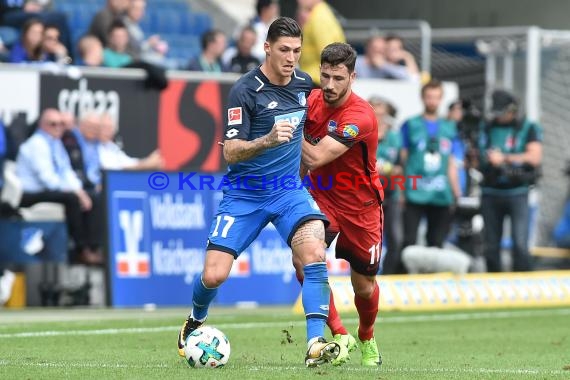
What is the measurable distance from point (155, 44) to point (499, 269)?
6.39 m

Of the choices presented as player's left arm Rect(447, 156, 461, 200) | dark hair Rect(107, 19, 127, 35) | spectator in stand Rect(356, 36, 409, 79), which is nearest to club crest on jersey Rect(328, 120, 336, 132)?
player's left arm Rect(447, 156, 461, 200)

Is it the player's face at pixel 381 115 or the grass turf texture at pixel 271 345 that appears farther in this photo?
the player's face at pixel 381 115

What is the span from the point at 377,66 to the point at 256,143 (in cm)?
1162

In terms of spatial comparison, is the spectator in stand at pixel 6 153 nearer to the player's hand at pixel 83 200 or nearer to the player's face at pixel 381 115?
the player's hand at pixel 83 200

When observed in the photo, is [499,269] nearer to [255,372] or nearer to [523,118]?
[523,118]

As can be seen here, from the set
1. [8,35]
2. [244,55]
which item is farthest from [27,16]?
[244,55]

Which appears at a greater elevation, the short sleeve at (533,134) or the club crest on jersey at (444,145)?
the short sleeve at (533,134)

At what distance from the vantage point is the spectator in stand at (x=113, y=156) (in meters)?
16.6

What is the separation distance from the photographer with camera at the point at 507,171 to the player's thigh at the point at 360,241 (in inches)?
298

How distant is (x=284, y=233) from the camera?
Result: 359 inches

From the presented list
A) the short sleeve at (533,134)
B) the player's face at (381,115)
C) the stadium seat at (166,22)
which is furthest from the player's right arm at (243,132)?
the stadium seat at (166,22)

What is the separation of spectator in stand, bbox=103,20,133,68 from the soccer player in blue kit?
347 inches

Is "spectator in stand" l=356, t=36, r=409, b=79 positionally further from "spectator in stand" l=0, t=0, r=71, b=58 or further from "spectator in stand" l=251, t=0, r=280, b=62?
"spectator in stand" l=0, t=0, r=71, b=58

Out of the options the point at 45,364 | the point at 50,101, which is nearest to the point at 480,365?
the point at 45,364
